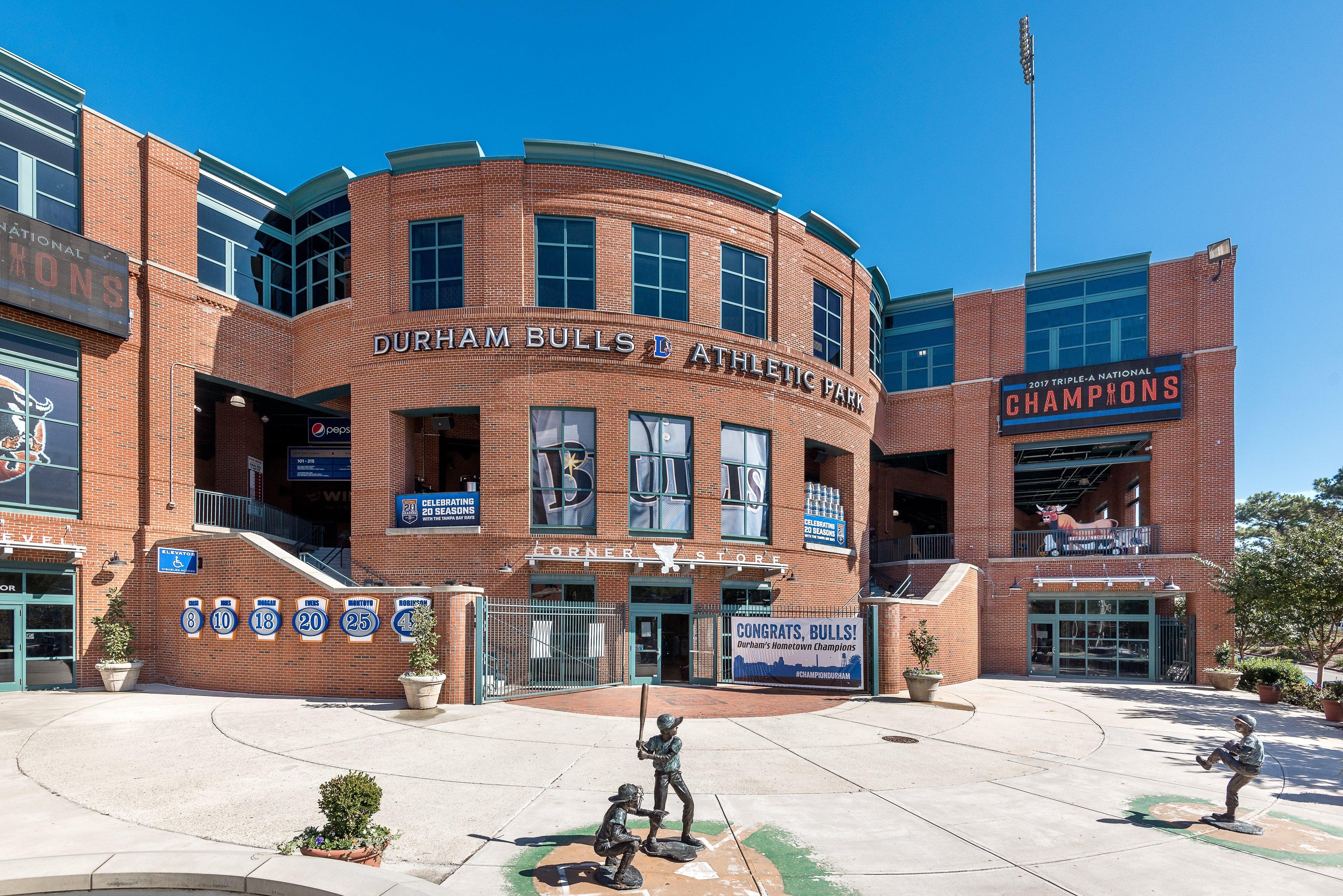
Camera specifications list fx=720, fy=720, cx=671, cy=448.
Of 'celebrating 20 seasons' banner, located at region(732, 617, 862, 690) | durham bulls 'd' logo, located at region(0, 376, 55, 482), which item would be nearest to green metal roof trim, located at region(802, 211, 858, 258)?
'celebrating 20 seasons' banner, located at region(732, 617, 862, 690)

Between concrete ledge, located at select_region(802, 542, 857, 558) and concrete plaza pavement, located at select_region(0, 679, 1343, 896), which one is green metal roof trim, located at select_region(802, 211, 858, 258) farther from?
concrete plaza pavement, located at select_region(0, 679, 1343, 896)

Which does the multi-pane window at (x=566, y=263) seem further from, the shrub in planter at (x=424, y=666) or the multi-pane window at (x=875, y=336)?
the multi-pane window at (x=875, y=336)

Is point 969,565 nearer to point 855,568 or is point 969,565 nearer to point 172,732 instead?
point 855,568

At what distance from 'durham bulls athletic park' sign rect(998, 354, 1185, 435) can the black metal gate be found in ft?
22.8

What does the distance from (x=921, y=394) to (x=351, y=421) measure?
2113 centimetres

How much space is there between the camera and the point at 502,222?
68.0 feet

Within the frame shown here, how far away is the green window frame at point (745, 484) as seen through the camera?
22000mm

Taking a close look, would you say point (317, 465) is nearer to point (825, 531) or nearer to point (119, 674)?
point (119, 674)

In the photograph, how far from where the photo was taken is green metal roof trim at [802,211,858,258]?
2505 cm

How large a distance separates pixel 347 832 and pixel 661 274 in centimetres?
1790

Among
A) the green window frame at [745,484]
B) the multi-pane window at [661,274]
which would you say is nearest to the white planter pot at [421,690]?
the green window frame at [745,484]

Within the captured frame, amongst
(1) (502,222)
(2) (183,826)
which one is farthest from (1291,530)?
(2) (183,826)

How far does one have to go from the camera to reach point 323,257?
22969 millimetres

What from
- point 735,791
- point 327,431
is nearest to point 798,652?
point 735,791
